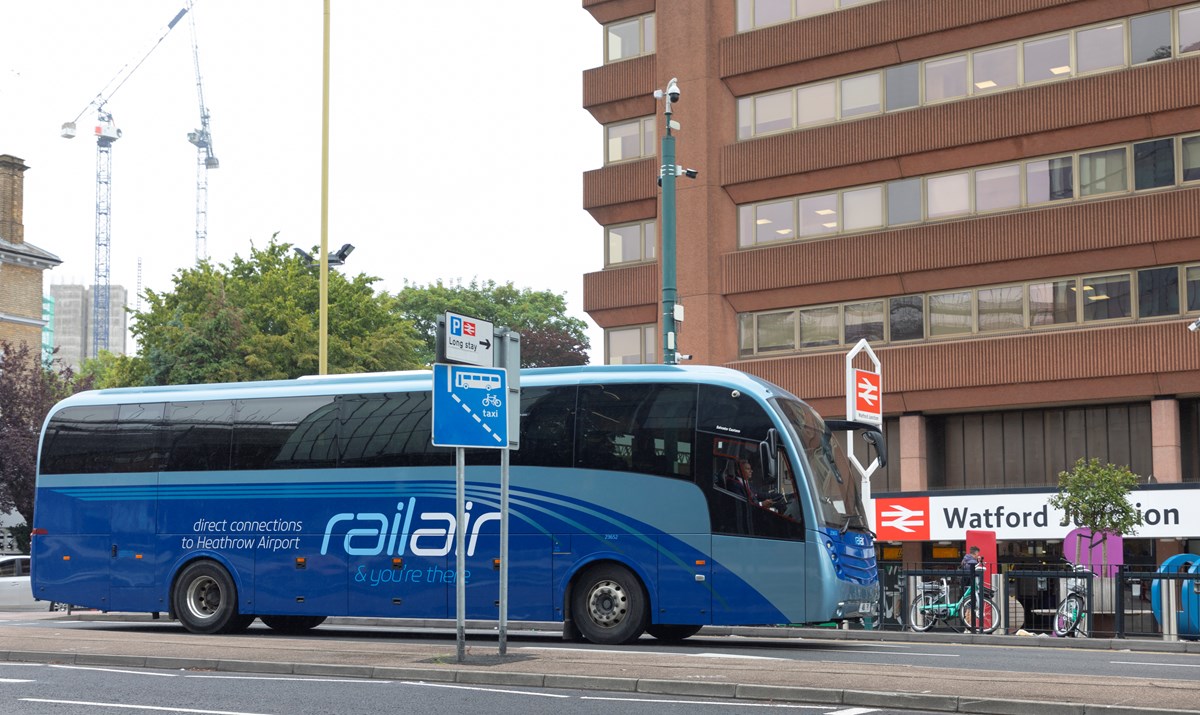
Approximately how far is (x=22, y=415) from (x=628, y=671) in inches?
1910

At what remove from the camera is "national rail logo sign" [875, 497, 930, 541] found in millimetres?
36969

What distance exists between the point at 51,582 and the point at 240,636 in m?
3.93

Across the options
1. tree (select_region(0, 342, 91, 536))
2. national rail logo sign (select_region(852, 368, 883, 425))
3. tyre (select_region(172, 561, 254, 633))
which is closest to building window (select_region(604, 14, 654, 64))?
national rail logo sign (select_region(852, 368, 883, 425))

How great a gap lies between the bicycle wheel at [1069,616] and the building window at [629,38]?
23860 mm

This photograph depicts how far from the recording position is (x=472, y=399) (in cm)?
1460

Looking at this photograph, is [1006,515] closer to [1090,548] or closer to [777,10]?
[1090,548]

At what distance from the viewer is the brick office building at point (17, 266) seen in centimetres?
6531

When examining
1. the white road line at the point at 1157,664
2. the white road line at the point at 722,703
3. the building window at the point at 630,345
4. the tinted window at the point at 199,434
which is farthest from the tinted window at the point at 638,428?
the building window at the point at 630,345

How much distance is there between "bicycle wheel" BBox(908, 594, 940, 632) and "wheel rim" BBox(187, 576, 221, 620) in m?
11.1

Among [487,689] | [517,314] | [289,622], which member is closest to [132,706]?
[487,689]

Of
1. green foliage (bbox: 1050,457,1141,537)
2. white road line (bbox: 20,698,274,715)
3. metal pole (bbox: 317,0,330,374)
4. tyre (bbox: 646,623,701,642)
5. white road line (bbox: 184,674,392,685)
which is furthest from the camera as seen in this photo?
metal pole (bbox: 317,0,330,374)

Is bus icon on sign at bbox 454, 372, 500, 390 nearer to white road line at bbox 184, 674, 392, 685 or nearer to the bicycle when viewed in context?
white road line at bbox 184, 674, 392, 685

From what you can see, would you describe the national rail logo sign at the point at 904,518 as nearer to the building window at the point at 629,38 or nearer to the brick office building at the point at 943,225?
the brick office building at the point at 943,225

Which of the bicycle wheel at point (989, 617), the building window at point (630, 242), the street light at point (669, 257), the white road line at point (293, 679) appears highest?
the building window at point (630, 242)
